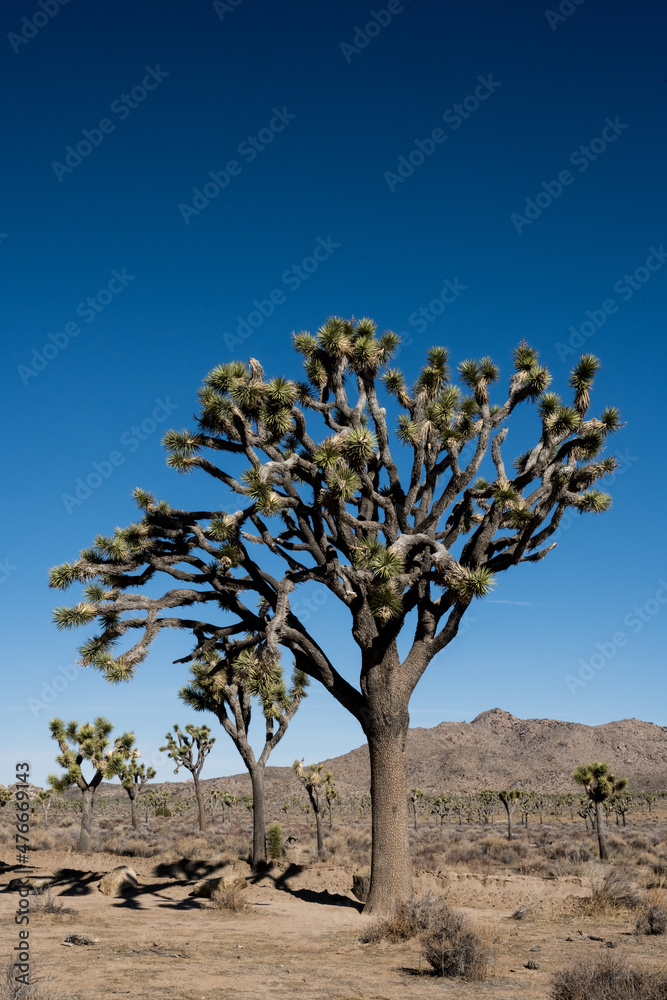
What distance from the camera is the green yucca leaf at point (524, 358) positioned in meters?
13.7

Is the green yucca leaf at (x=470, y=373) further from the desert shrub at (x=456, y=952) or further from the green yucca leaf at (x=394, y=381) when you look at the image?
the desert shrub at (x=456, y=952)

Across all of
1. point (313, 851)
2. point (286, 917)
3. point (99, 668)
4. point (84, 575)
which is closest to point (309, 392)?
point (84, 575)

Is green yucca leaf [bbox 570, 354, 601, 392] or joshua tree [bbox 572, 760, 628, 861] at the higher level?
green yucca leaf [bbox 570, 354, 601, 392]

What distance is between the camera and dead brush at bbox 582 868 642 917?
11.8m

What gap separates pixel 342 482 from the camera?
11.7 meters

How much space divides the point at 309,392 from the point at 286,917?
9148 millimetres

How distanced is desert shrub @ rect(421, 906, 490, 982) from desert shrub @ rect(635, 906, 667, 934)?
3.00 meters

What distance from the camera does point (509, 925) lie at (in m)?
11.1

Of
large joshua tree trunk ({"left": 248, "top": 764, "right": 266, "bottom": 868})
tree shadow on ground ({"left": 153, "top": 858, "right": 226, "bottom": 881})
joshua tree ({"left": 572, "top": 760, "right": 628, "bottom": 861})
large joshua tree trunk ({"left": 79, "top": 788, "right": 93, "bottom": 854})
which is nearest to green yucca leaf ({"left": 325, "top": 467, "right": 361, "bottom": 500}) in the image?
large joshua tree trunk ({"left": 248, "top": 764, "right": 266, "bottom": 868})

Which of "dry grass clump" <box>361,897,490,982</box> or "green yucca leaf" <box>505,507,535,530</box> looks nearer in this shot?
"dry grass clump" <box>361,897,490,982</box>

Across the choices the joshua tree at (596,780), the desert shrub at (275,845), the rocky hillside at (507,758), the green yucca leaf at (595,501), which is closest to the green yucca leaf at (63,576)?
the green yucca leaf at (595,501)

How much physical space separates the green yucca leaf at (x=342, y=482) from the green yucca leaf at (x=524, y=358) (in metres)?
4.23

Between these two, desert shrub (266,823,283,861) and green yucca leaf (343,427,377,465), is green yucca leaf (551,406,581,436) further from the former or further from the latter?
desert shrub (266,823,283,861)

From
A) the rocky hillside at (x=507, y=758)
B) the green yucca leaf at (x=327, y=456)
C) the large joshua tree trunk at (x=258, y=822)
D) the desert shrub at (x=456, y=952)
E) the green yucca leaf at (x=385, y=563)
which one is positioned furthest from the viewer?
the rocky hillside at (x=507, y=758)
